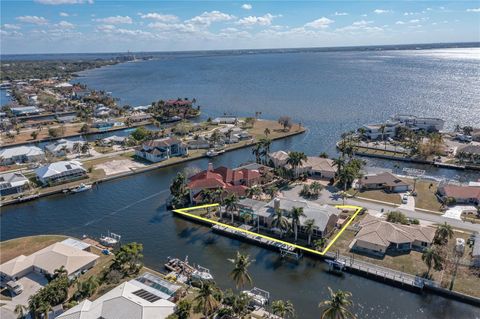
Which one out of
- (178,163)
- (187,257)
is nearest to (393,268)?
(187,257)

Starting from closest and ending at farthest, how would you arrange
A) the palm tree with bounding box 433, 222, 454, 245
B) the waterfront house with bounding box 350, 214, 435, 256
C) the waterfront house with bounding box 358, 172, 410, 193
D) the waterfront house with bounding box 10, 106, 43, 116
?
1. the palm tree with bounding box 433, 222, 454, 245
2. the waterfront house with bounding box 350, 214, 435, 256
3. the waterfront house with bounding box 358, 172, 410, 193
4. the waterfront house with bounding box 10, 106, 43, 116

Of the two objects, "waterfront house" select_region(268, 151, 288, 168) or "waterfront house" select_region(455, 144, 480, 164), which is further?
"waterfront house" select_region(455, 144, 480, 164)

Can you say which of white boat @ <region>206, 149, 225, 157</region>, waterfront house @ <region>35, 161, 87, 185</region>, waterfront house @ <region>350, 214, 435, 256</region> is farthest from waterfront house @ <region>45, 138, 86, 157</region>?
waterfront house @ <region>350, 214, 435, 256</region>

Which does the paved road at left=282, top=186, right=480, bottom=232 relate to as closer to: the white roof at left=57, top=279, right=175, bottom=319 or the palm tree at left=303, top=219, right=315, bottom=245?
the palm tree at left=303, top=219, right=315, bottom=245

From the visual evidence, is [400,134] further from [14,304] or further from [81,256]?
[14,304]

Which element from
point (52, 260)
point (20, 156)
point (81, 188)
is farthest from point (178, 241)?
point (20, 156)

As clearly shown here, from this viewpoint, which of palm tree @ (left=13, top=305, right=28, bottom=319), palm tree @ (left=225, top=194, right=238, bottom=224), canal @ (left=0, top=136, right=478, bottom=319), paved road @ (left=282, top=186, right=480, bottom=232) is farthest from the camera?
palm tree @ (left=225, top=194, right=238, bottom=224)
